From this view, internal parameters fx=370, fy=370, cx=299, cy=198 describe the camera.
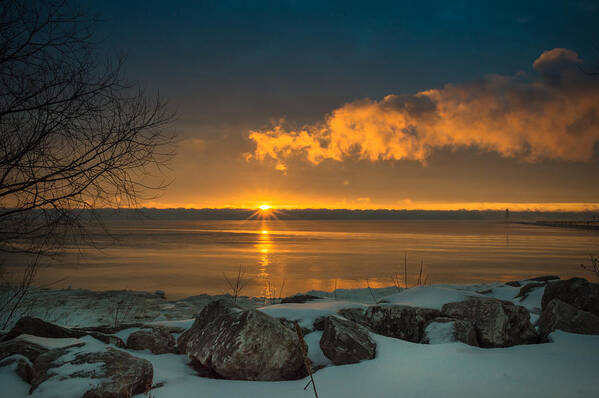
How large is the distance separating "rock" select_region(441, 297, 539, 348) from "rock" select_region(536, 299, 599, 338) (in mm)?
243

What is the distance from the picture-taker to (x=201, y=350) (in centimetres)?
377

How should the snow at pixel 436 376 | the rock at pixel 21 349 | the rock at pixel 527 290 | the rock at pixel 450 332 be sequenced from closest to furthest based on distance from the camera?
1. the snow at pixel 436 376
2. the rock at pixel 21 349
3. the rock at pixel 450 332
4. the rock at pixel 527 290

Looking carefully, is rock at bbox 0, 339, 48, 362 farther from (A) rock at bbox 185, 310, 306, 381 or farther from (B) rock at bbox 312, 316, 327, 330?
(B) rock at bbox 312, 316, 327, 330

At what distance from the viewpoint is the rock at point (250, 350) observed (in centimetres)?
351

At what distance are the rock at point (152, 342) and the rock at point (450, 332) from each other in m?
3.02

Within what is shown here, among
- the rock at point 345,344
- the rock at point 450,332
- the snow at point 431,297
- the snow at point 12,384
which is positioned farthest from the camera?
the snow at point 431,297

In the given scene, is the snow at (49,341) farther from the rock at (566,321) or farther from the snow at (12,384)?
the rock at (566,321)

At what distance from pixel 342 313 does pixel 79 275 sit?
15.9 metres

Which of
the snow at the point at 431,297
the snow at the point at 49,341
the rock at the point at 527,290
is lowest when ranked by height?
the rock at the point at 527,290

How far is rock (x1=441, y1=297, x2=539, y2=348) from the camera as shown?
4379mm

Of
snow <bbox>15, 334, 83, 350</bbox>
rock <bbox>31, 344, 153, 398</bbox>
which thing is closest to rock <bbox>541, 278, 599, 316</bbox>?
rock <bbox>31, 344, 153, 398</bbox>

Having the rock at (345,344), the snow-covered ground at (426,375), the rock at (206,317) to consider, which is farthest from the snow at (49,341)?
the rock at (345,344)

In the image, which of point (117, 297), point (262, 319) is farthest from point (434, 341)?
point (117, 297)

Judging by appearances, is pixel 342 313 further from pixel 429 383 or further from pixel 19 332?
pixel 19 332
